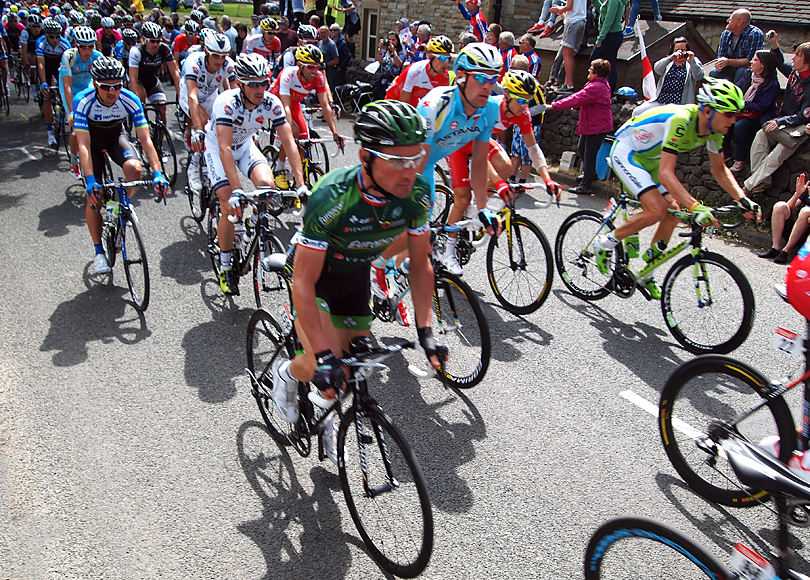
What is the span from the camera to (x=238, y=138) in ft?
20.7

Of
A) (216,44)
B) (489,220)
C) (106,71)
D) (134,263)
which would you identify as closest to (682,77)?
(489,220)

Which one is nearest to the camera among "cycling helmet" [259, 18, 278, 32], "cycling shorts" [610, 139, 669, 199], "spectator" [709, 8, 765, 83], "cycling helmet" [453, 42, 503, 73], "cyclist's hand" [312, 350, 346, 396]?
"cyclist's hand" [312, 350, 346, 396]

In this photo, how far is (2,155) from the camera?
1184 cm

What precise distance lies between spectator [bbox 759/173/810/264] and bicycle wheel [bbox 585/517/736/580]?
623 centimetres

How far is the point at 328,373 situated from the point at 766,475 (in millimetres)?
1789

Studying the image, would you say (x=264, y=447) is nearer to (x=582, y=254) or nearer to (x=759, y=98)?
(x=582, y=254)

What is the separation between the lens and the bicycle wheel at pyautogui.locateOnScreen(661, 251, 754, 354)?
5078mm

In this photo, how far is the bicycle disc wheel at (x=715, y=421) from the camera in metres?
3.25

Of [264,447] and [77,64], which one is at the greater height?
[77,64]

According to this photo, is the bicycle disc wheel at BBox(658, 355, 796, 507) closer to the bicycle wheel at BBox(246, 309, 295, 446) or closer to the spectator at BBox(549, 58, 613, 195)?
the bicycle wheel at BBox(246, 309, 295, 446)

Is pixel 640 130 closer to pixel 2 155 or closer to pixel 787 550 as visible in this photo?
pixel 787 550

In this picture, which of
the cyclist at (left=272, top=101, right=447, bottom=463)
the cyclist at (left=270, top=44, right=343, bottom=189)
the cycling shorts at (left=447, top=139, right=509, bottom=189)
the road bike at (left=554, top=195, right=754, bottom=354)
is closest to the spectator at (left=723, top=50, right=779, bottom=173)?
the road bike at (left=554, top=195, right=754, bottom=354)

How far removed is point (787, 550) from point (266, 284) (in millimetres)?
4720

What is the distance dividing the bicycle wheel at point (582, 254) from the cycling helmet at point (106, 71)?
15.6 feet
